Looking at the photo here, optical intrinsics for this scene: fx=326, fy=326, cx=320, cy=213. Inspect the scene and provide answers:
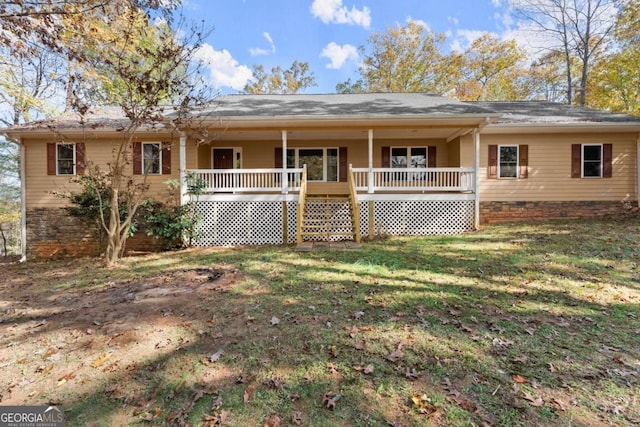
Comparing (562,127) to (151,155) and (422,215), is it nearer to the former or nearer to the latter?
(422,215)

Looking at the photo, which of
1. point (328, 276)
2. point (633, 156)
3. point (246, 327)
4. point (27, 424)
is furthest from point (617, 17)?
point (27, 424)

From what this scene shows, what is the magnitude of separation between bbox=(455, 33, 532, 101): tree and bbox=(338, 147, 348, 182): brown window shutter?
15.8m

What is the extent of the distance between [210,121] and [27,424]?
8.10m

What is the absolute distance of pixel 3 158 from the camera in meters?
17.9

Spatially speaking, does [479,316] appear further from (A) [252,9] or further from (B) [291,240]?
(A) [252,9]

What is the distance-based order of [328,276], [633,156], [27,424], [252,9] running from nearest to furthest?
[27,424]
[328,276]
[633,156]
[252,9]

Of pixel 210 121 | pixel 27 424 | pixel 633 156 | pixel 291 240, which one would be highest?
pixel 210 121

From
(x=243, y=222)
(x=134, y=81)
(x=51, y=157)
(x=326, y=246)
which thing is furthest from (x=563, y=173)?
(x=51, y=157)

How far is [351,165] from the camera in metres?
11.1

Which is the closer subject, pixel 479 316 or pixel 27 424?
pixel 27 424

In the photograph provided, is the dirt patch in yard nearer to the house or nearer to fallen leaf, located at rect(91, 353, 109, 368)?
fallen leaf, located at rect(91, 353, 109, 368)

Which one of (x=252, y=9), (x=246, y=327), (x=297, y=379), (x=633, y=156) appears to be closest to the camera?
(x=297, y=379)

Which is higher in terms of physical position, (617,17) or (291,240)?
(617,17)

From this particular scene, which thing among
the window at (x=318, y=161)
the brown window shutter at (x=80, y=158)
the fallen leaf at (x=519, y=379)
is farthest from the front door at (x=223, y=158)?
the fallen leaf at (x=519, y=379)
